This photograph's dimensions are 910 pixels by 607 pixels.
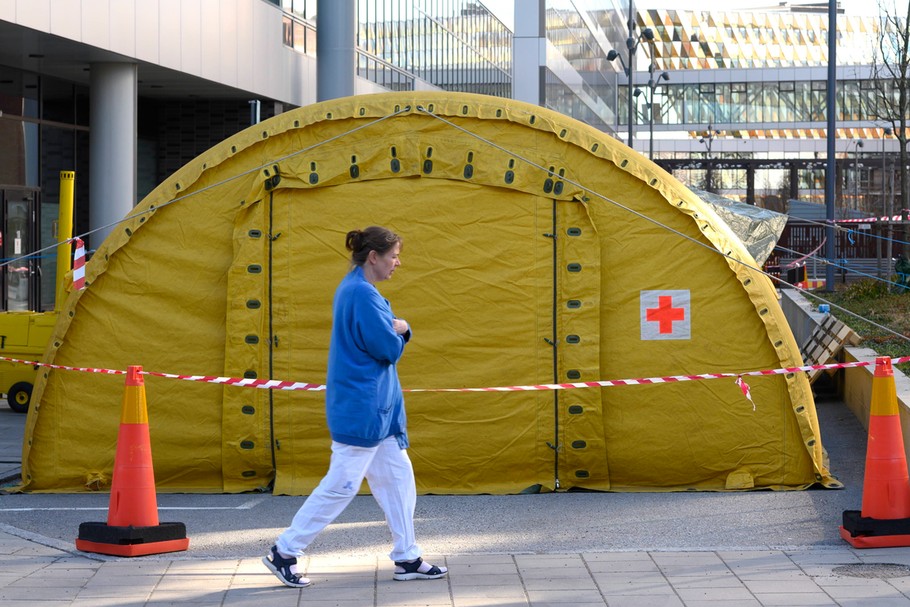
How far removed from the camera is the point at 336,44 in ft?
81.3

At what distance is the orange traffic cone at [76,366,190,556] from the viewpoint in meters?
7.12

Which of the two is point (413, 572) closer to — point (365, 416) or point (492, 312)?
point (365, 416)

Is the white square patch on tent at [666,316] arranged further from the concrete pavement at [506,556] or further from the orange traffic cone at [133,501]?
the orange traffic cone at [133,501]

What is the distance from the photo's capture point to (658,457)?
928cm

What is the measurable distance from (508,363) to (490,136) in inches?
63.6

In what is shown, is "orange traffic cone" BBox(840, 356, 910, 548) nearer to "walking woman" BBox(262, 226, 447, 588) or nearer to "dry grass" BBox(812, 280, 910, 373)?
"walking woman" BBox(262, 226, 447, 588)

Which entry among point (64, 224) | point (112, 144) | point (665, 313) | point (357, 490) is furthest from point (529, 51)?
point (357, 490)

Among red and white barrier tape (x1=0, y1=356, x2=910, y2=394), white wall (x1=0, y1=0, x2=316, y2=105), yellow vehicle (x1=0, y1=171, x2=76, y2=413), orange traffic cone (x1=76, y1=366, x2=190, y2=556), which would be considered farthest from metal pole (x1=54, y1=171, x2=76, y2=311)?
orange traffic cone (x1=76, y1=366, x2=190, y2=556)

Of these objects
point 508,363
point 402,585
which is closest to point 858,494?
point 508,363

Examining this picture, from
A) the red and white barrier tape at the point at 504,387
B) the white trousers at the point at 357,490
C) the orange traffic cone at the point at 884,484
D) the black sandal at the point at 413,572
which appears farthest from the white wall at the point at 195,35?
the orange traffic cone at the point at 884,484

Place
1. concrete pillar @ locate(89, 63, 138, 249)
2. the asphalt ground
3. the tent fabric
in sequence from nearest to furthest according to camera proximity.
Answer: the asphalt ground → the tent fabric → concrete pillar @ locate(89, 63, 138, 249)

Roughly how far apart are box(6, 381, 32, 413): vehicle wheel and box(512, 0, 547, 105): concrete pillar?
36047 mm

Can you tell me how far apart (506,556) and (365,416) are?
1406mm

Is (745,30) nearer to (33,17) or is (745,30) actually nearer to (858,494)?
(33,17)
